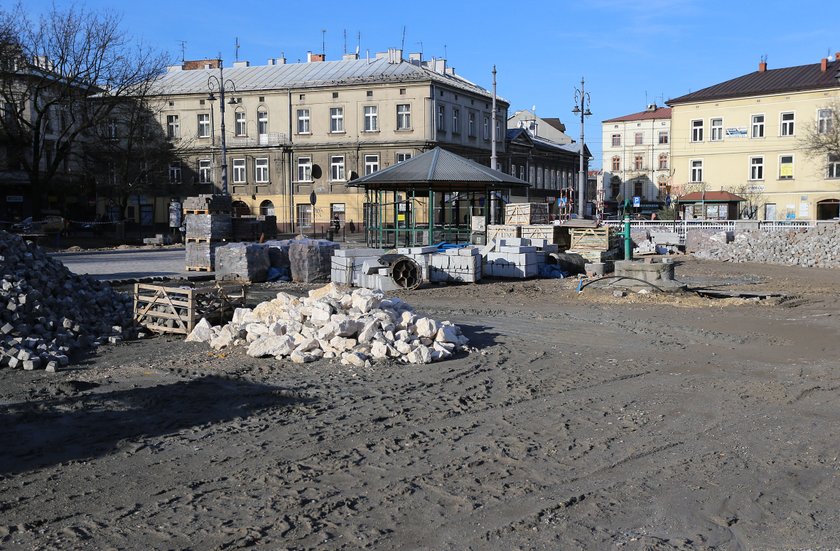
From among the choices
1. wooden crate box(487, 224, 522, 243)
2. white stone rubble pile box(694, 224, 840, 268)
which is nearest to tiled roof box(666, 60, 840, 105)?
white stone rubble pile box(694, 224, 840, 268)

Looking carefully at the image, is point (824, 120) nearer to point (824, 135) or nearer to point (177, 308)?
point (824, 135)

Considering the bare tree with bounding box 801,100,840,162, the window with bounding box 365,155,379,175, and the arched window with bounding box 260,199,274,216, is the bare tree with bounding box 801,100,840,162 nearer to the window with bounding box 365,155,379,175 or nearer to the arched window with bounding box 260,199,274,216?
the window with bounding box 365,155,379,175

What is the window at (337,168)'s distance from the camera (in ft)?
178

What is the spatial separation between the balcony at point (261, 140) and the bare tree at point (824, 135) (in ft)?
110

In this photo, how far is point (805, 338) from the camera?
12430 millimetres

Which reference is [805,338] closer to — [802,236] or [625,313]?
[625,313]

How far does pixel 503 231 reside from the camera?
92.2 feet

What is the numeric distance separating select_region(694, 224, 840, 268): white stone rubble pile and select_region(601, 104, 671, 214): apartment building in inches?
1853

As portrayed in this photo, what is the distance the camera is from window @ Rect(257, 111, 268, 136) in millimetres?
55844

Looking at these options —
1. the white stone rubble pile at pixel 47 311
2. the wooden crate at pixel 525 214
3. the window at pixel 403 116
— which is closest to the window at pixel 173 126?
the window at pixel 403 116

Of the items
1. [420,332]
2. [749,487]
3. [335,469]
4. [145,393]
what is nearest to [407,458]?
[335,469]

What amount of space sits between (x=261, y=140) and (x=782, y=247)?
36.7 m

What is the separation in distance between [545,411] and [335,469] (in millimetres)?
2595

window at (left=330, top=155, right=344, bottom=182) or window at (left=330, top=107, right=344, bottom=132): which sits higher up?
window at (left=330, top=107, right=344, bottom=132)
